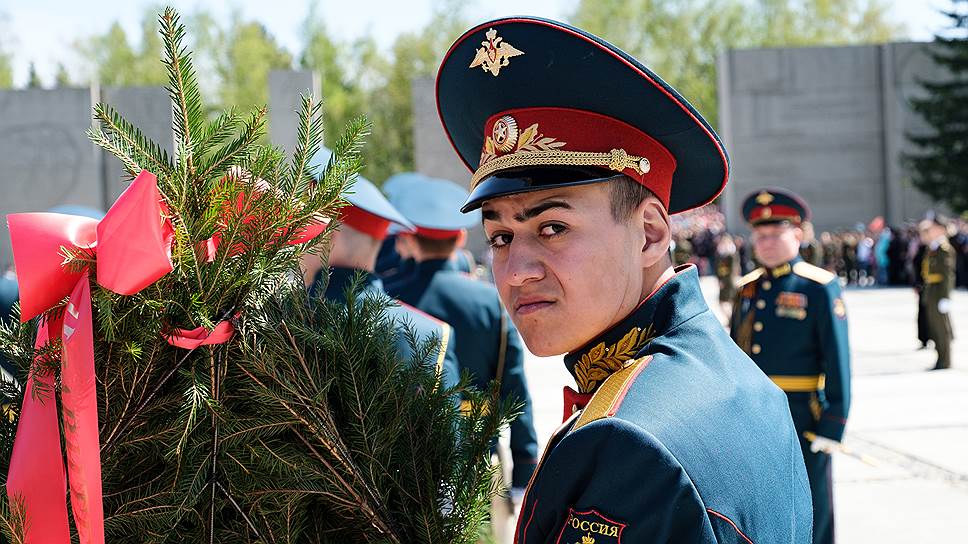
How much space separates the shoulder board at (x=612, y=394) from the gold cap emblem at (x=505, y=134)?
408 mm

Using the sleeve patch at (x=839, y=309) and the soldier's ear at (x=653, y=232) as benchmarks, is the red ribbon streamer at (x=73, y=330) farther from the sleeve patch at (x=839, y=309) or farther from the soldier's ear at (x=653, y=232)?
the sleeve patch at (x=839, y=309)

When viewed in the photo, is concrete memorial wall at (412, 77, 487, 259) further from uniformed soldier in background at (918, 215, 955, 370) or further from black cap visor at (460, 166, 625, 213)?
black cap visor at (460, 166, 625, 213)

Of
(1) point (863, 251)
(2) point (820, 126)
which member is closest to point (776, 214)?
(1) point (863, 251)

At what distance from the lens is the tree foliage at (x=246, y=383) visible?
51.4 inches

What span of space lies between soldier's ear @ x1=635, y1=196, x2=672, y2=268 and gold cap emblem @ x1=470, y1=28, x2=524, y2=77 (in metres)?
0.32

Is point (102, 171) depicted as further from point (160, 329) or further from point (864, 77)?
point (160, 329)

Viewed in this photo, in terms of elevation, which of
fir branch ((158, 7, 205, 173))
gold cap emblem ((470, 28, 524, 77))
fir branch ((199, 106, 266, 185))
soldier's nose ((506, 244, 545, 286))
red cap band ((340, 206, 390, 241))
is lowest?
soldier's nose ((506, 244, 545, 286))

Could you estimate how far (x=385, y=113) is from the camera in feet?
130

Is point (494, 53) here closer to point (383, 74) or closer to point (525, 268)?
point (525, 268)

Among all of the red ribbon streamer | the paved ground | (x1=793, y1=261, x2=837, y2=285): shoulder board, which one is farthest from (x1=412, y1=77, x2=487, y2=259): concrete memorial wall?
the red ribbon streamer

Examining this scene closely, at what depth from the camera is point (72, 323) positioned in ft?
4.06

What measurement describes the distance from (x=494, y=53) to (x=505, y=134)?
13cm

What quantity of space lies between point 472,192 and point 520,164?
11cm

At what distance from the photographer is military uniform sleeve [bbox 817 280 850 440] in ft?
14.4
